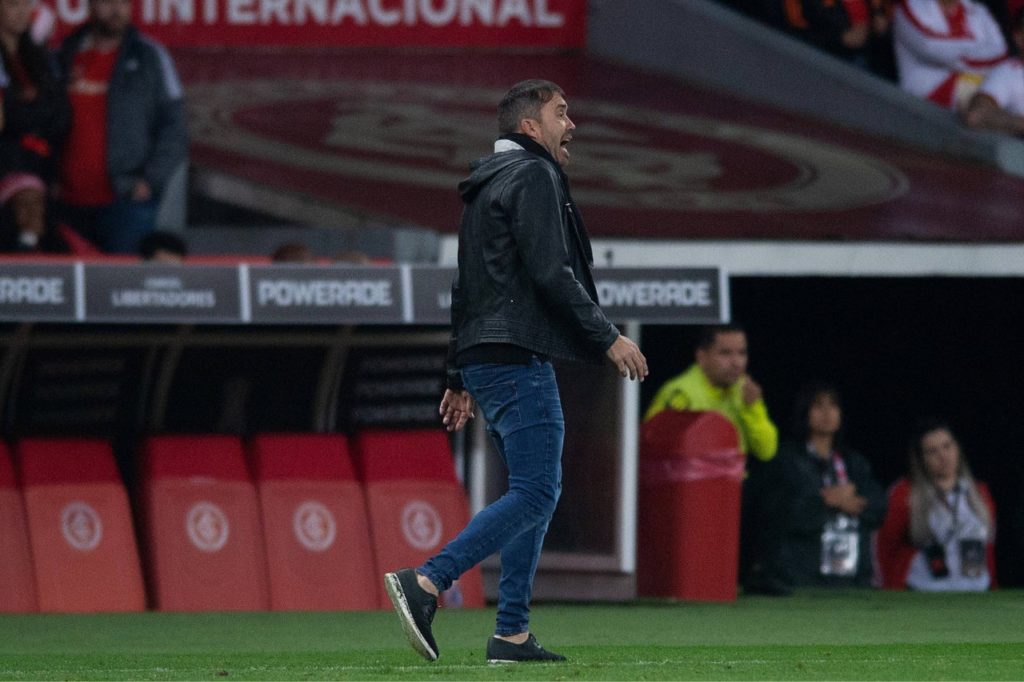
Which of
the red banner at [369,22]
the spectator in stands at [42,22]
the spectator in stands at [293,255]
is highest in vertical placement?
the red banner at [369,22]

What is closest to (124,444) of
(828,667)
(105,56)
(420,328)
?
(420,328)

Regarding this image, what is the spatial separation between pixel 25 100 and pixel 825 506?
432cm

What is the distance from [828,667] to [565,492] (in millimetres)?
3995

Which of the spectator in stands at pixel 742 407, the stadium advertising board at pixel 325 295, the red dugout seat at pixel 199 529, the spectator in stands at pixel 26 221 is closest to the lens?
the stadium advertising board at pixel 325 295

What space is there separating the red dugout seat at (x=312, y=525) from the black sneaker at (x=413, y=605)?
3472 millimetres

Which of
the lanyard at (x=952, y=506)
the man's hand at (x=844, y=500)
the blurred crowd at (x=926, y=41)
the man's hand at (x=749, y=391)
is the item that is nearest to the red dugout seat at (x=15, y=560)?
the man's hand at (x=749, y=391)

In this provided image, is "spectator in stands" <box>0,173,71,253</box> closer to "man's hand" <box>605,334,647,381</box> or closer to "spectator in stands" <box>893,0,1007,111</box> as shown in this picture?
"man's hand" <box>605,334,647,381</box>

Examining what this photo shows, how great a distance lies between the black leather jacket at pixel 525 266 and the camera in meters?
6.42

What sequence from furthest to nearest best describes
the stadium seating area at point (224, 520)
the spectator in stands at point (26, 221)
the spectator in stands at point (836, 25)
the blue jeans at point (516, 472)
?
the spectator in stands at point (836, 25)
the spectator in stands at point (26, 221)
the stadium seating area at point (224, 520)
the blue jeans at point (516, 472)

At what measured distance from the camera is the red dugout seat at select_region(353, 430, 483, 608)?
10.0m

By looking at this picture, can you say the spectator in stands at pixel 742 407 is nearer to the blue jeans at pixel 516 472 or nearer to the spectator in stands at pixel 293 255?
the spectator in stands at pixel 293 255

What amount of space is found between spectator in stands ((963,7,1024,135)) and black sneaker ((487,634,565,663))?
762 centimetres

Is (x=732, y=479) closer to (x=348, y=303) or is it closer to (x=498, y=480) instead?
(x=498, y=480)

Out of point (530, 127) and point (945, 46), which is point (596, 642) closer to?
point (530, 127)
